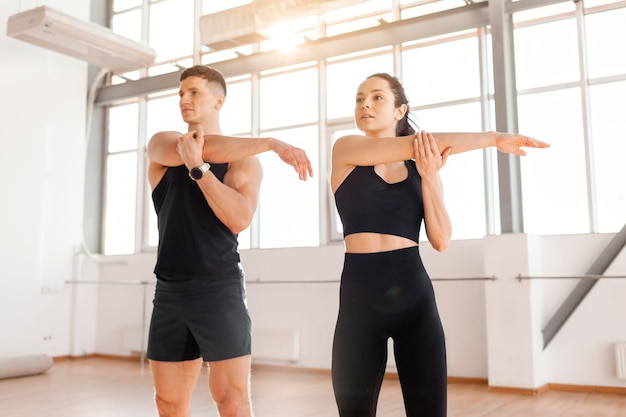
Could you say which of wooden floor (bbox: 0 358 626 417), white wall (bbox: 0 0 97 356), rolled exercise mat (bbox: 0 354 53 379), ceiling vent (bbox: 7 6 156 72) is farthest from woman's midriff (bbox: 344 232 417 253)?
white wall (bbox: 0 0 97 356)

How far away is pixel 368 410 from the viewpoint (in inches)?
62.5

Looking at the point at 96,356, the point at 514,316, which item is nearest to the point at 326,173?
the point at 514,316

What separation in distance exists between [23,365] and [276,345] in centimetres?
237

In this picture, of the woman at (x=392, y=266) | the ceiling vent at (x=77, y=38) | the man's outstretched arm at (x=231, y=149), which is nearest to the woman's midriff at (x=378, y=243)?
the woman at (x=392, y=266)

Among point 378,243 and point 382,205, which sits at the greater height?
point 382,205

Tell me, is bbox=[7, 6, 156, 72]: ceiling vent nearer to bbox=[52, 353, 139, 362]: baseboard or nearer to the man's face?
bbox=[52, 353, 139, 362]: baseboard

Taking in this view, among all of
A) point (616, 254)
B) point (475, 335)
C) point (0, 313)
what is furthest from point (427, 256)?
point (0, 313)

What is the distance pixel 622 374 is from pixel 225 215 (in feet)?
13.4

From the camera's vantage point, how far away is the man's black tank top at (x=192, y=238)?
1.76 m

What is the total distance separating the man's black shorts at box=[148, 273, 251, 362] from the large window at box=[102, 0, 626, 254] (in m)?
4.08

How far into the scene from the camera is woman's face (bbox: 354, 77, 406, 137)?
70.7 inches

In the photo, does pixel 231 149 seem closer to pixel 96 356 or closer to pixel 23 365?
pixel 23 365

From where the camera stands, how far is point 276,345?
242 inches

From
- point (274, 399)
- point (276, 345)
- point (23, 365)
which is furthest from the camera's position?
point (276, 345)
